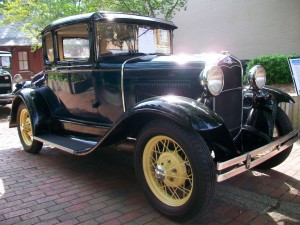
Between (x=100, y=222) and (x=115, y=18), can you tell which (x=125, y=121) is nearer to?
(x=100, y=222)

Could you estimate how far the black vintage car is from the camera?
251 cm

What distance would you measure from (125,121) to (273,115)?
5.35ft

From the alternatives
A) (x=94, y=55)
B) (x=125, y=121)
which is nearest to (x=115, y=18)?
(x=94, y=55)

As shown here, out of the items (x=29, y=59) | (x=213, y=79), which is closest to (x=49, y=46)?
(x=213, y=79)

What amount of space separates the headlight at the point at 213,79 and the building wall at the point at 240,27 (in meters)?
8.69

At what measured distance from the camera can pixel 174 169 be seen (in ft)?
8.87

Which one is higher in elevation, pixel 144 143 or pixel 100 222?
pixel 144 143

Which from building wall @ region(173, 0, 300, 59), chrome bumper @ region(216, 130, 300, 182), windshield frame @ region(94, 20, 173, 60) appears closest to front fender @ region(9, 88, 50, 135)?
windshield frame @ region(94, 20, 173, 60)

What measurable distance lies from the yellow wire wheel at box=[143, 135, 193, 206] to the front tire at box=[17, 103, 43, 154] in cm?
242

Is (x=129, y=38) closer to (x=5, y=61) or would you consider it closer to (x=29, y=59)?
(x=5, y=61)

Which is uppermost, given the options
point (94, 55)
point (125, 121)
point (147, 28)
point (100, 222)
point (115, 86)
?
point (147, 28)

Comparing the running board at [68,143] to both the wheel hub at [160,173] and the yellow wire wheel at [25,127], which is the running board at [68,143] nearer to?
the yellow wire wheel at [25,127]

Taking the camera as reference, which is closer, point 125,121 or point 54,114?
point 125,121

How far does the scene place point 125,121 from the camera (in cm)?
291
